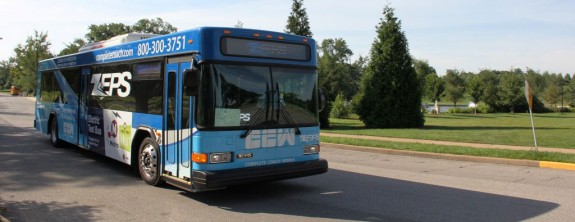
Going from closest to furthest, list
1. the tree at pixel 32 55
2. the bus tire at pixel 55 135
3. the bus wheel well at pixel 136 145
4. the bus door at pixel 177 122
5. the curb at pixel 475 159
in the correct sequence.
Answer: the bus door at pixel 177 122, the bus wheel well at pixel 136 145, the curb at pixel 475 159, the bus tire at pixel 55 135, the tree at pixel 32 55

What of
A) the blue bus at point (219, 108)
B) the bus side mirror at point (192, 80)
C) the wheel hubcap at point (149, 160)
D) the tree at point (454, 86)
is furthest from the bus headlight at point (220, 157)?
the tree at point (454, 86)

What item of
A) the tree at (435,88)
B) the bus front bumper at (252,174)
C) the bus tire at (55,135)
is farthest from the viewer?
the tree at (435,88)

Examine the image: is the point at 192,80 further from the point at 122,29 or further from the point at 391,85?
the point at 122,29

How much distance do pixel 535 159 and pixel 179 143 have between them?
940 cm

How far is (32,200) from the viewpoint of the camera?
274 inches

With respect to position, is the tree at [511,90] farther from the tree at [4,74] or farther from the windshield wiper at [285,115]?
the tree at [4,74]

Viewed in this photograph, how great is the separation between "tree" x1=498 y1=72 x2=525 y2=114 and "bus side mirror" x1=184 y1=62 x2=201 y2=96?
5368 cm

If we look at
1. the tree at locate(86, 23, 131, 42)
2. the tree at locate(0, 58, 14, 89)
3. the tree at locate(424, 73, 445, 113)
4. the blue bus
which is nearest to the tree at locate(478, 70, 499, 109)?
the tree at locate(424, 73, 445, 113)

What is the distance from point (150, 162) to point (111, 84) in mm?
2536

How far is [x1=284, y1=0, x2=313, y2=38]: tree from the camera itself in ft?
88.1

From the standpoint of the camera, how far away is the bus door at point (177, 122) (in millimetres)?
6812

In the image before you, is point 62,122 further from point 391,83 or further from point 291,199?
point 391,83

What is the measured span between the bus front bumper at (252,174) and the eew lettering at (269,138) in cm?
34

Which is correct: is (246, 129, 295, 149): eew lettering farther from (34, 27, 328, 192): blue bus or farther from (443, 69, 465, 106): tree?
(443, 69, 465, 106): tree
